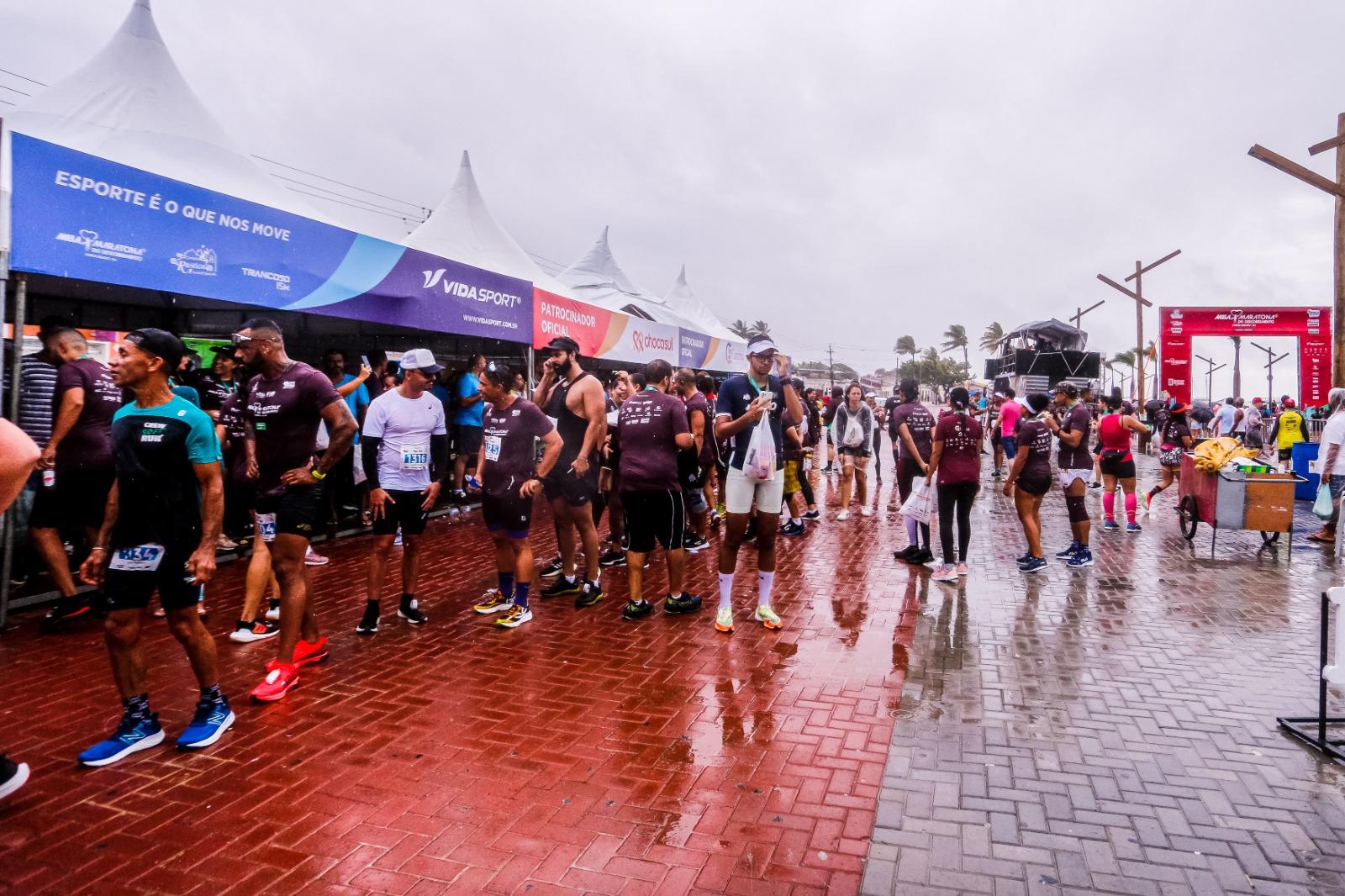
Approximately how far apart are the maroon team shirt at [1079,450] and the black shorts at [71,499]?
8.65 metres

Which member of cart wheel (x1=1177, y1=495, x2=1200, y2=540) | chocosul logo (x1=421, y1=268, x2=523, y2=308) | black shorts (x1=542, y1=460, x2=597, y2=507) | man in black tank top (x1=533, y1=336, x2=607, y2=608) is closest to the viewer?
man in black tank top (x1=533, y1=336, x2=607, y2=608)

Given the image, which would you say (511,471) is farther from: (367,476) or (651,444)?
(367,476)

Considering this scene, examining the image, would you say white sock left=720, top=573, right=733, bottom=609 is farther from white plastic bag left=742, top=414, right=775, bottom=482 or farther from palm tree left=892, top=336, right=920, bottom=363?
palm tree left=892, top=336, right=920, bottom=363

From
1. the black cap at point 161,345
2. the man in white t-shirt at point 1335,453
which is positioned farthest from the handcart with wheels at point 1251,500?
the black cap at point 161,345

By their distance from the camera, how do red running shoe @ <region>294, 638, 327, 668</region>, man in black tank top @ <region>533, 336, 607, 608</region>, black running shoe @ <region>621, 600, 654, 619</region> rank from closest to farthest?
red running shoe @ <region>294, 638, 327, 668</region>, black running shoe @ <region>621, 600, 654, 619</region>, man in black tank top @ <region>533, 336, 607, 608</region>

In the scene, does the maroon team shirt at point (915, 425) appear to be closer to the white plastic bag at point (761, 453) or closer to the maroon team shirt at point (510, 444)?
the white plastic bag at point (761, 453)

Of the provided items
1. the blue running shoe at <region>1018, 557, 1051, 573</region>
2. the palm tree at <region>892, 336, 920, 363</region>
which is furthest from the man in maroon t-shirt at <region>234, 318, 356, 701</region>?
the palm tree at <region>892, 336, 920, 363</region>

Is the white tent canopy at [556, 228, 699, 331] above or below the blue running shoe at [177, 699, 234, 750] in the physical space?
above

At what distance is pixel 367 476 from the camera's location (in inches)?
238

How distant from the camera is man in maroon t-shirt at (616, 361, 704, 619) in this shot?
554 centimetres

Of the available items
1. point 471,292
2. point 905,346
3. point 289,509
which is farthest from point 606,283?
point 905,346

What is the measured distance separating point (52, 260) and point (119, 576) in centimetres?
313

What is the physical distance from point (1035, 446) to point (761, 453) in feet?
11.4

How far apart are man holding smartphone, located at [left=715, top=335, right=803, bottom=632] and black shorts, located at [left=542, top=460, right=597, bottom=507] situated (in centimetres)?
122
